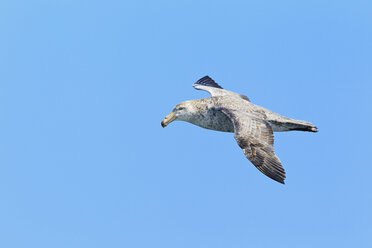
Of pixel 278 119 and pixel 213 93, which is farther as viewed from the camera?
pixel 213 93

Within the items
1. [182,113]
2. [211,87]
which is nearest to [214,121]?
[182,113]

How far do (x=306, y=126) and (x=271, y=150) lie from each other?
113 inches

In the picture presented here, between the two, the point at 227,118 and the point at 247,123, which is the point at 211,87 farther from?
the point at 247,123

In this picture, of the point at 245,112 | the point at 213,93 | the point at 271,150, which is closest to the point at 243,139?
the point at 271,150

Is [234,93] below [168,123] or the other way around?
the other way around

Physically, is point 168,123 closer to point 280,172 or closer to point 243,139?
point 243,139

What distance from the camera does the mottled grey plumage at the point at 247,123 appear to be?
49.1 ft

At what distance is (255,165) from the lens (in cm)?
1480

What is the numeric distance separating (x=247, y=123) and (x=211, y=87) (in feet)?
20.4

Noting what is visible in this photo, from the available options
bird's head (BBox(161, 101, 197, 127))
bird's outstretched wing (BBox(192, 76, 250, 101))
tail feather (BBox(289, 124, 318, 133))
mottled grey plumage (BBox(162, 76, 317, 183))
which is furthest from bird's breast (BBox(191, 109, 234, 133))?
bird's outstretched wing (BBox(192, 76, 250, 101))

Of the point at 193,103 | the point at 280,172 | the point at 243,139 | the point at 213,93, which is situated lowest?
the point at 280,172

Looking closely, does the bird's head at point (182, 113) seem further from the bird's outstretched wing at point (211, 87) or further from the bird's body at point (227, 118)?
the bird's outstretched wing at point (211, 87)

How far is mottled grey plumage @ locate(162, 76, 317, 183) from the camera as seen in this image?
14977mm

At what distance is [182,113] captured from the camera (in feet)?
60.7
